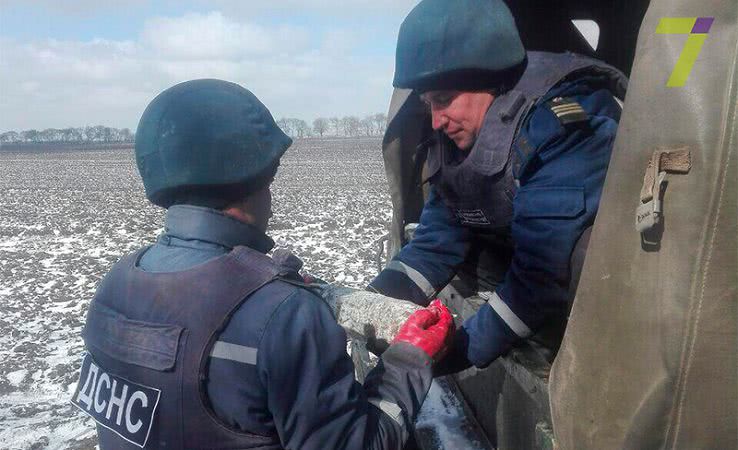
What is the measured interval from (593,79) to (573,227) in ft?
2.18

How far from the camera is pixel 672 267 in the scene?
47.0 inches

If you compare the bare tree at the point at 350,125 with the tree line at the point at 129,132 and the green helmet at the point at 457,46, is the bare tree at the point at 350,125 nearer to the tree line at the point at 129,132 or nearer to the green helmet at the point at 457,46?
the tree line at the point at 129,132

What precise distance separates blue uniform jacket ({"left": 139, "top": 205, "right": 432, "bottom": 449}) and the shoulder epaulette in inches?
39.3

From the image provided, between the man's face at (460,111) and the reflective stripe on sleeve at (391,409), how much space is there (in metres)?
1.13

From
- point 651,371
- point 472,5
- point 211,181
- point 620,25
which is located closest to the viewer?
point 651,371

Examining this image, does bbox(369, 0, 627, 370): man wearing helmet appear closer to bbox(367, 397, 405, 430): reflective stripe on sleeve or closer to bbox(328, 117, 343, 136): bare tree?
bbox(367, 397, 405, 430): reflective stripe on sleeve

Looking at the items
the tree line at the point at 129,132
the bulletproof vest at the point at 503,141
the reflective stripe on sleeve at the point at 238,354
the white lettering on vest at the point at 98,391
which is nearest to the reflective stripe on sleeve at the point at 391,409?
the reflective stripe on sleeve at the point at 238,354

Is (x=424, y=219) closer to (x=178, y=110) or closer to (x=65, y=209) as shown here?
(x=178, y=110)

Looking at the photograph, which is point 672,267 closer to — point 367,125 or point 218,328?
point 218,328

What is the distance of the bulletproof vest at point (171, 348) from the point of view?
55.5 inches

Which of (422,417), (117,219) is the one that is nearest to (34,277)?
(117,219)

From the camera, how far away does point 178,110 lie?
1.53m

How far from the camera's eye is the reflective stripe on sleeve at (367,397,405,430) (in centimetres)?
160

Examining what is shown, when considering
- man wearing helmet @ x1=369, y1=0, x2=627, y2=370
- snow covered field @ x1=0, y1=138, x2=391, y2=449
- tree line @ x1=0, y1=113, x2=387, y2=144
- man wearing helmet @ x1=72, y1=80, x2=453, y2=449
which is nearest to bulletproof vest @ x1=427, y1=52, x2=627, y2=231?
man wearing helmet @ x1=369, y1=0, x2=627, y2=370
